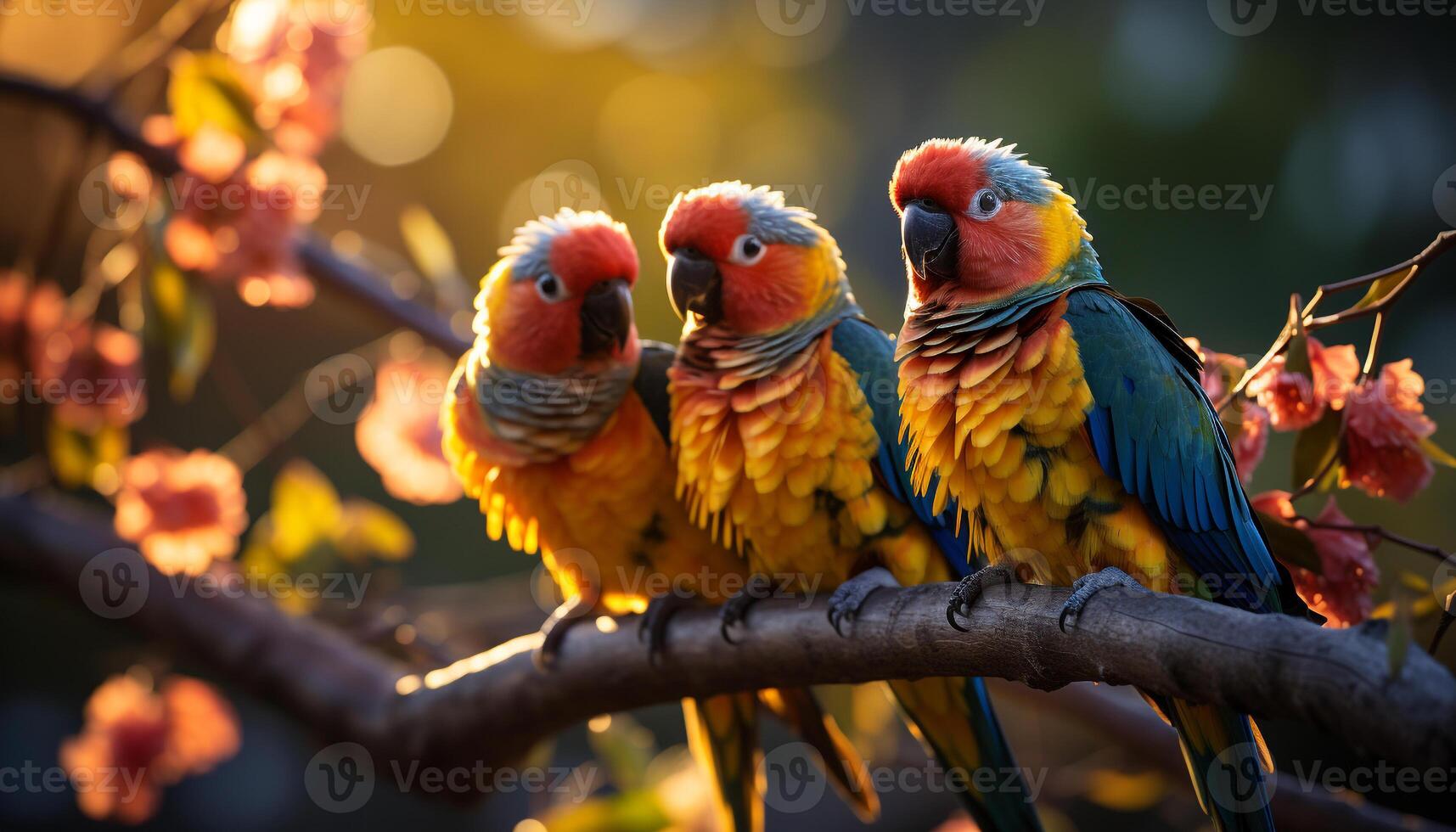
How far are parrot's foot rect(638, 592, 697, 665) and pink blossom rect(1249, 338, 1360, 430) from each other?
112cm

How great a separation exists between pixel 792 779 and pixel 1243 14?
14.0 ft

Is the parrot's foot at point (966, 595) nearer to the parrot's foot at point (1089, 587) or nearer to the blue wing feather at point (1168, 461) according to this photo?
the parrot's foot at point (1089, 587)

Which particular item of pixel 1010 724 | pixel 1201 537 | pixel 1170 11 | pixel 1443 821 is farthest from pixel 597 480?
pixel 1170 11

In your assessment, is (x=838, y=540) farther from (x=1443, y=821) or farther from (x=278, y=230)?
(x=1443, y=821)

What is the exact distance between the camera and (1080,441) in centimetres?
161

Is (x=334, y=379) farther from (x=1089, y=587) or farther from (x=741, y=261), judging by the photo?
(x=1089, y=587)

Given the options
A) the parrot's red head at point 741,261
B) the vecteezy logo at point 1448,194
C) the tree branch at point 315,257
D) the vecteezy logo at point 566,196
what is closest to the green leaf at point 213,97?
the tree branch at point 315,257

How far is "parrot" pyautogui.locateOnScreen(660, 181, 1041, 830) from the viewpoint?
78.0 inches
